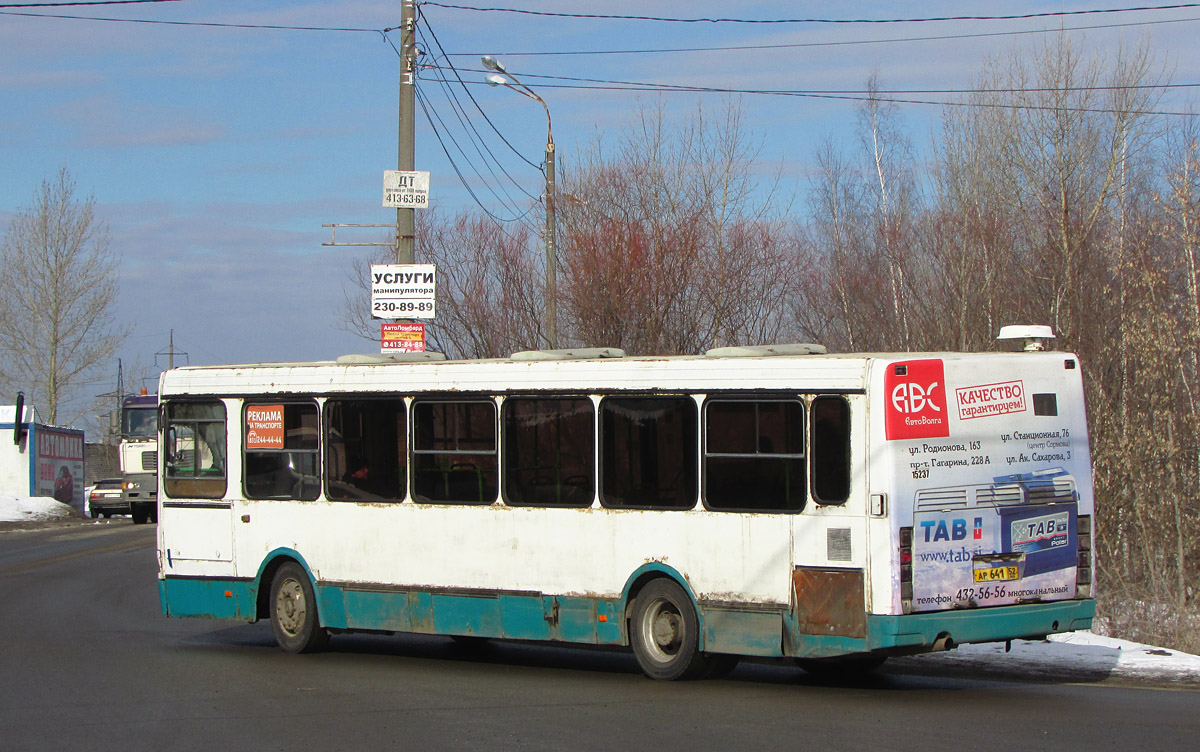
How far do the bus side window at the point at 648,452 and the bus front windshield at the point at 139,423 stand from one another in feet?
94.5

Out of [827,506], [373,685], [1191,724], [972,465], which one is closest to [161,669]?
[373,685]

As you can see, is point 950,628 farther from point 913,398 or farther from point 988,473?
point 913,398

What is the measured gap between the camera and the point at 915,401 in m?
9.47

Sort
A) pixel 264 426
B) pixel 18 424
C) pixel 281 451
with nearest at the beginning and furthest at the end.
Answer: pixel 281 451, pixel 264 426, pixel 18 424

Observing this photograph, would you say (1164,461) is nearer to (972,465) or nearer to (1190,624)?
(1190,624)

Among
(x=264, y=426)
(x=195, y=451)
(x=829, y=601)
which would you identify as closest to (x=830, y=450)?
(x=829, y=601)

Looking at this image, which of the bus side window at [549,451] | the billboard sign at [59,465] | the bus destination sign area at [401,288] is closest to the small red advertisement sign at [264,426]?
the bus side window at [549,451]

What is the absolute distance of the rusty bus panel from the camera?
9383 millimetres

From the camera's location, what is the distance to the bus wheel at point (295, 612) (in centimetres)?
1256

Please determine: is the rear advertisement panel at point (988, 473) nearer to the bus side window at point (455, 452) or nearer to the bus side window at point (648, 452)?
the bus side window at point (648, 452)

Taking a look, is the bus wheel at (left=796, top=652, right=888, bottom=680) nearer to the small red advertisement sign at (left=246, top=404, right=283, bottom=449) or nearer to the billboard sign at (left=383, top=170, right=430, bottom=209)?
the small red advertisement sign at (left=246, top=404, right=283, bottom=449)

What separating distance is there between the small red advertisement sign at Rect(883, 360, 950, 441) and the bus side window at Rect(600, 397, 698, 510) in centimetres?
166

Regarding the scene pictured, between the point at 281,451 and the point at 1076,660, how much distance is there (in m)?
7.32

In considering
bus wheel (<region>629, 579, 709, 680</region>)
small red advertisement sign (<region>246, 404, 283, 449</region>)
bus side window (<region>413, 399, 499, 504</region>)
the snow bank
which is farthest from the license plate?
the snow bank
